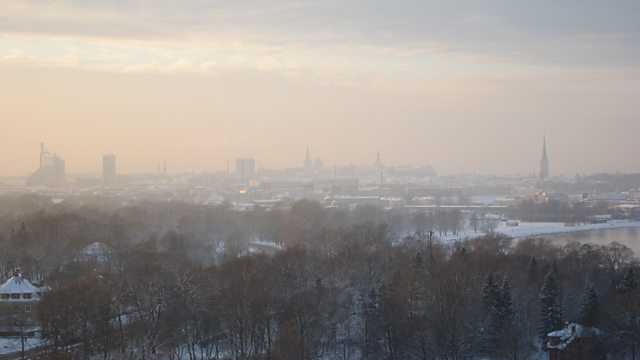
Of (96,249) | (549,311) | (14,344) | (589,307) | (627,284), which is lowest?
(14,344)

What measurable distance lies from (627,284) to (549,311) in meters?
4.08

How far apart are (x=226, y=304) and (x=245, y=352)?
5.31 feet

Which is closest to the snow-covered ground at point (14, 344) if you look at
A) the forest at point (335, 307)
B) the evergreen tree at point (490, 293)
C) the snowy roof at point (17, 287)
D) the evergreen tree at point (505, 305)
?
the forest at point (335, 307)

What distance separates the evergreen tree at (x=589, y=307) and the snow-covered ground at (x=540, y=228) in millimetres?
33556

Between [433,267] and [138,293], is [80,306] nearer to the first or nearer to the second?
[138,293]

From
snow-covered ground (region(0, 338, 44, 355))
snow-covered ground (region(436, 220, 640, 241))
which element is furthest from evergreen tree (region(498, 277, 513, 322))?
snow-covered ground (region(436, 220, 640, 241))

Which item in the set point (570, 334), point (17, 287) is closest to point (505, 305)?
point (570, 334)

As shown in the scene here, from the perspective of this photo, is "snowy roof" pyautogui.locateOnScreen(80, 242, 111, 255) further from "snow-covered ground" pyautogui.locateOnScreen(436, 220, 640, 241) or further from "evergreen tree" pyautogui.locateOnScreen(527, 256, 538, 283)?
"snow-covered ground" pyautogui.locateOnScreen(436, 220, 640, 241)

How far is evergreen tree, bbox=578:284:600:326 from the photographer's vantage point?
25672 mm

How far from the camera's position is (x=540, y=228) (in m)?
72.8

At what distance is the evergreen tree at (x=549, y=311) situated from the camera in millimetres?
25797

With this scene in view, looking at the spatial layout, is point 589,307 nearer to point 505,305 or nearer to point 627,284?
point 505,305

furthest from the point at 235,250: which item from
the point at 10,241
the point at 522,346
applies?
the point at 522,346

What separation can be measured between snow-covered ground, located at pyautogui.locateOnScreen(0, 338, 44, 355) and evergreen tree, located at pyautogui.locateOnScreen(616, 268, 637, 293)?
61.6 ft
